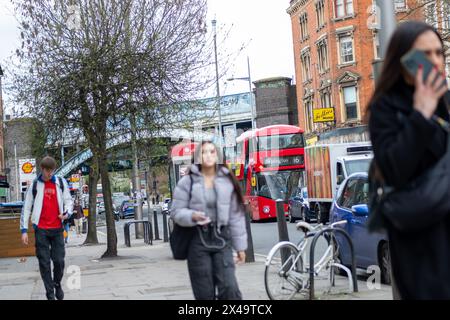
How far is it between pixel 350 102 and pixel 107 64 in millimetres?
37621

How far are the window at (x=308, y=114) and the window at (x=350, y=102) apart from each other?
6.76 metres

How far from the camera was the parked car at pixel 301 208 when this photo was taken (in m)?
34.6

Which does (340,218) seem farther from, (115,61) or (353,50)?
(353,50)

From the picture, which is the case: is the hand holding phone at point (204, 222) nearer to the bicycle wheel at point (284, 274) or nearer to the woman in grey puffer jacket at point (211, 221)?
the woman in grey puffer jacket at point (211, 221)

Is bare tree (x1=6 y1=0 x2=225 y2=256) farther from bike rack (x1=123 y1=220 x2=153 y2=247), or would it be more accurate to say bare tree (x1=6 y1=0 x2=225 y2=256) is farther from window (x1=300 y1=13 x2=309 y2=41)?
window (x1=300 y1=13 x2=309 y2=41)

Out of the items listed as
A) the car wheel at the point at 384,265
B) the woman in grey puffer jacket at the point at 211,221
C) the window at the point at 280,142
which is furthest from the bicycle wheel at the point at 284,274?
the window at the point at 280,142

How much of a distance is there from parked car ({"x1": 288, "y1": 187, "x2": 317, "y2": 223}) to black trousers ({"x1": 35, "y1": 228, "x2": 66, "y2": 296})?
81.5ft

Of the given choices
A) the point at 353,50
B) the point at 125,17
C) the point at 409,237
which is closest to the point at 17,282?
the point at 125,17

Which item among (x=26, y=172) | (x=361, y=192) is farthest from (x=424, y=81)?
(x=26, y=172)

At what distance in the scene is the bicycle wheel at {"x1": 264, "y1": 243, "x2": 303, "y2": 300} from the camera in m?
9.18

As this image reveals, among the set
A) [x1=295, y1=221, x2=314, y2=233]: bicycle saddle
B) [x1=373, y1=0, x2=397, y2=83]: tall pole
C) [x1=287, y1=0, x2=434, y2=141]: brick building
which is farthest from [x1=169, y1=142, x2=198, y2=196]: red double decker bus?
[x1=287, y1=0, x2=434, y2=141]: brick building

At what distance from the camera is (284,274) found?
30.1ft

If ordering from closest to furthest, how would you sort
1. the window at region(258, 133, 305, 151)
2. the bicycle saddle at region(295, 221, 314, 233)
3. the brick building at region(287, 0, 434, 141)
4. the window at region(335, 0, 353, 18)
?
the bicycle saddle at region(295, 221, 314, 233), the window at region(258, 133, 305, 151), the brick building at region(287, 0, 434, 141), the window at region(335, 0, 353, 18)

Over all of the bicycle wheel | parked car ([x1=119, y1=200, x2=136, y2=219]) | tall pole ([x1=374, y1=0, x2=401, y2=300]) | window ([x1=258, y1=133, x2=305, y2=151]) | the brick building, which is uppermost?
the brick building
